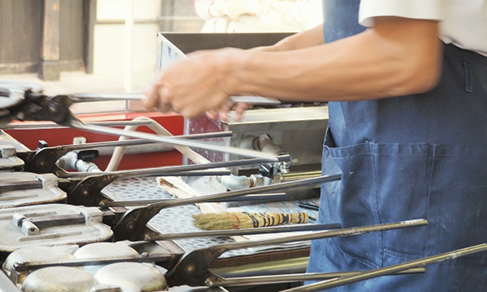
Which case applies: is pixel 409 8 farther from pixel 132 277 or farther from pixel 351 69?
pixel 132 277

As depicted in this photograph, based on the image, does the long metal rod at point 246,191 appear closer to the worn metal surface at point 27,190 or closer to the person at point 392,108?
the person at point 392,108

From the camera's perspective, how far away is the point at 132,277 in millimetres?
772

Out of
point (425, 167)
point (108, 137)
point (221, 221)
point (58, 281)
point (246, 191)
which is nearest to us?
point (58, 281)

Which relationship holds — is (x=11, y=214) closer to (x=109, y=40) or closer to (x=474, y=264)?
(x=474, y=264)

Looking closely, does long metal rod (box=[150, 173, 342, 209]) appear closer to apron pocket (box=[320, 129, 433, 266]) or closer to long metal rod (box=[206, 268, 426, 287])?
apron pocket (box=[320, 129, 433, 266])

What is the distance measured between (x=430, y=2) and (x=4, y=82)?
2.36 feet

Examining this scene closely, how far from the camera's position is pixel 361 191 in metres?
1.08

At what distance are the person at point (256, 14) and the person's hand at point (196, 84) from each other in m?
1.90

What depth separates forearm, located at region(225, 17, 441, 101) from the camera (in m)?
0.80

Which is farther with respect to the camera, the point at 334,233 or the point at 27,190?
the point at 27,190

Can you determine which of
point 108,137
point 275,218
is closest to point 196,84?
point 275,218

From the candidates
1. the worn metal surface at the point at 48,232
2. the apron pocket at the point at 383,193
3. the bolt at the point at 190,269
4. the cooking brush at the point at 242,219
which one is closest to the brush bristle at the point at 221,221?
the cooking brush at the point at 242,219

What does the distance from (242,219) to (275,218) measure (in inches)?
4.8

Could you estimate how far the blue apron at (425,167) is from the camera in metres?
0.96
